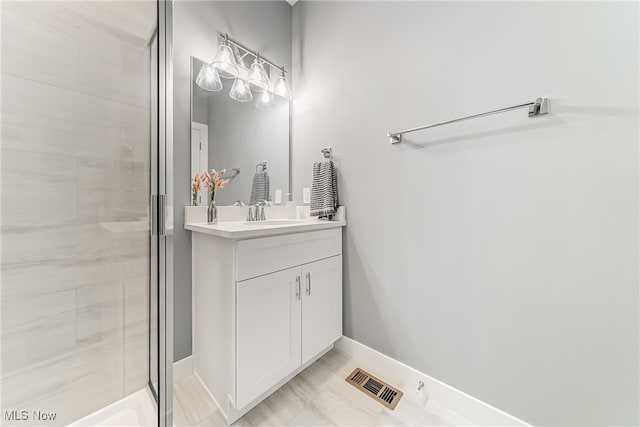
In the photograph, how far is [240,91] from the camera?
1615 millimetres

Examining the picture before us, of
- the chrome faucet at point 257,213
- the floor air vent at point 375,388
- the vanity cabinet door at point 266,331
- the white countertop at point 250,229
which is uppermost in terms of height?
the chrome faucet at point 257,213

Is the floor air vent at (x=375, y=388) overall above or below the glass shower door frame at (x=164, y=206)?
below

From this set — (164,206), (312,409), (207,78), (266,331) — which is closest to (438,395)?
(312,409)

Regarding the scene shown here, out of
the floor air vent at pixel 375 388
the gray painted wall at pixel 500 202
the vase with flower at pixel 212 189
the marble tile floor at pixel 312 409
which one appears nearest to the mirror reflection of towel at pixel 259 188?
the vase with flower at pixel 212 189

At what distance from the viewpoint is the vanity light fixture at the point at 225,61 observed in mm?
1474

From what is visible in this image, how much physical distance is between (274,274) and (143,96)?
1.02 m

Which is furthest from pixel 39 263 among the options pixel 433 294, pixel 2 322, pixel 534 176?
pixel 534 176

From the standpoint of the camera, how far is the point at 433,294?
4.06 ft

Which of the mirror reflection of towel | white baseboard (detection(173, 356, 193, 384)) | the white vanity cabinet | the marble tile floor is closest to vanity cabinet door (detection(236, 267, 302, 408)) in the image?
the white vanity cabinet

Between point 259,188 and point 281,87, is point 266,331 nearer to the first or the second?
point 259,188

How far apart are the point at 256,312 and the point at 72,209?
82 centimetres

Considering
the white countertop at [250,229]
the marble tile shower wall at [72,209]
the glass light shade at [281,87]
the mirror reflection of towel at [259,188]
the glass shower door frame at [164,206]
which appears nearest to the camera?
the marble tile shower wall at [72,209]

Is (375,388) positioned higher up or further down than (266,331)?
further down

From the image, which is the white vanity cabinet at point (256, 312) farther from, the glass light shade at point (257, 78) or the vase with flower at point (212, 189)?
the glass light shade at point (257, 78)
